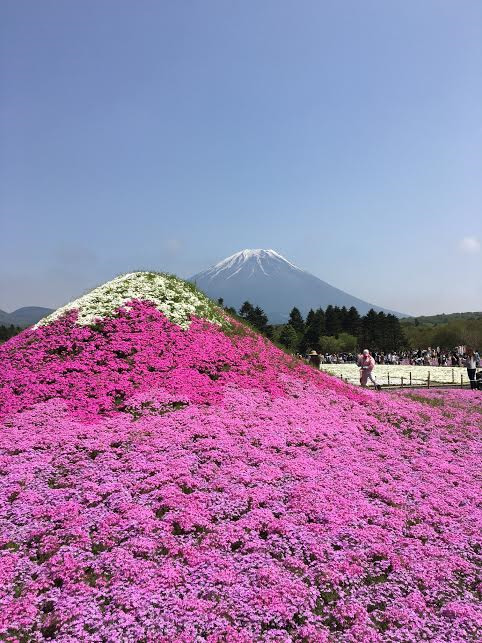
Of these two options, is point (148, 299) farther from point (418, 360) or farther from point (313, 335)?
point (313, 335)

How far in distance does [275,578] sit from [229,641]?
48.0 inches

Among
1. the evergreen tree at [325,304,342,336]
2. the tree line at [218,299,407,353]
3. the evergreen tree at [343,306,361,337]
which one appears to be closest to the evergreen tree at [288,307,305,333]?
the tree line at [218,299,407,353]

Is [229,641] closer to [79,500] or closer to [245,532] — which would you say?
[245,532]

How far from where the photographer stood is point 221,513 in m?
7.86

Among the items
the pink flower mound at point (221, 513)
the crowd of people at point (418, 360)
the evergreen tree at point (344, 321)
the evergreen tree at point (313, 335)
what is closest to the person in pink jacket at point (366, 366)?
the crowd of people at point (418, 360)

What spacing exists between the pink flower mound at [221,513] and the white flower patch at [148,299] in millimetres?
4089

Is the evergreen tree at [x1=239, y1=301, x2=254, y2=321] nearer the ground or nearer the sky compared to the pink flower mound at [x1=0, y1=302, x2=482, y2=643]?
nearer the sky

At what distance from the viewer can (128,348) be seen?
17.2 meters

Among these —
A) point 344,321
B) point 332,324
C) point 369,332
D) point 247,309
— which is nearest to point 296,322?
point 332,324

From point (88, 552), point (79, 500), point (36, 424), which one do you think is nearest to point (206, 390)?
point (36, 424)

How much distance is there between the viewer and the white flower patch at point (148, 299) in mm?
20031

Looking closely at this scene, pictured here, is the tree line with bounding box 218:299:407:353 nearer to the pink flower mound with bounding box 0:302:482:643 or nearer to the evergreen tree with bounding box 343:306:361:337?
the evergreen tree with bounding box 343:306:361:337

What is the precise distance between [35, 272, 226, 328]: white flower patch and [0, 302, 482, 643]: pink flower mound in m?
4.09

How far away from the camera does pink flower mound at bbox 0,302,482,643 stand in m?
5.59
